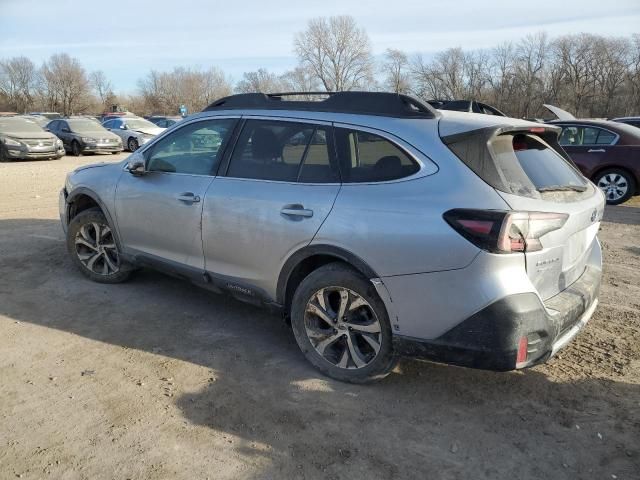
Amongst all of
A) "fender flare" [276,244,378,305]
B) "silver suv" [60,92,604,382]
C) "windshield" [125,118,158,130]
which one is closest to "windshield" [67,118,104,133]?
"windshield" [125,118,158,130]

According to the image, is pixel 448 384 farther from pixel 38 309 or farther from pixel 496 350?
pixel 38 309

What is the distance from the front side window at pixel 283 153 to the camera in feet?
11.4

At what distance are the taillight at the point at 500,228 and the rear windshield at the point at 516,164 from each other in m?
0.18

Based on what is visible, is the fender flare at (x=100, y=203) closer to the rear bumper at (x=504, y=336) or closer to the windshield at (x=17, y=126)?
the rear bumper at (x=504, y=336)

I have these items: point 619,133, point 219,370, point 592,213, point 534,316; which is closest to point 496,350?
point 534,316

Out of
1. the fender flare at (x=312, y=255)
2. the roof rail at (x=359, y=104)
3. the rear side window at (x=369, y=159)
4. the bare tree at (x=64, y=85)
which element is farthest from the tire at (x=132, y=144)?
the bare tree at (x=64, y=85)

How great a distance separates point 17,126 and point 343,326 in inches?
795

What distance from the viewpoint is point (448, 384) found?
135 inches

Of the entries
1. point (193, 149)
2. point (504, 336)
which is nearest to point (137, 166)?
point (193, 149)

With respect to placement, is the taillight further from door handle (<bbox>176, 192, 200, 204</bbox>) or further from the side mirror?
the side mirror

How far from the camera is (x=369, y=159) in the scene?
3.26 metres

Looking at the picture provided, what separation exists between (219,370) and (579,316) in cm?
228

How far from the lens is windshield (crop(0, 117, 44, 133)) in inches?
757

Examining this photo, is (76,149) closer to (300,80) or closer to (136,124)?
(136,124)
